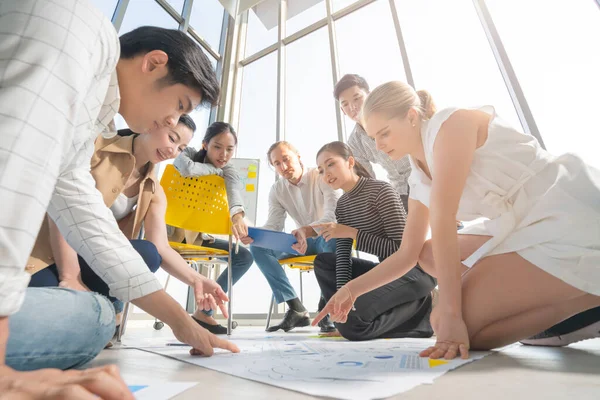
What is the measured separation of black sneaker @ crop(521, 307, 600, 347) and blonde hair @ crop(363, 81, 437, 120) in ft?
2.18

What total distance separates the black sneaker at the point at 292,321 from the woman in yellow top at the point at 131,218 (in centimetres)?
101

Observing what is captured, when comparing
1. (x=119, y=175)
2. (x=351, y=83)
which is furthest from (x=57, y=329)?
(x=351, y=83)

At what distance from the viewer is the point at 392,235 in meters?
1.45

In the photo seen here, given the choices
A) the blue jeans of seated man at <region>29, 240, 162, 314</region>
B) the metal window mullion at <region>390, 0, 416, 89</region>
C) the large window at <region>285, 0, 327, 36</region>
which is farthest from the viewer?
the large window at <region>285, 0, 327, 36</region>

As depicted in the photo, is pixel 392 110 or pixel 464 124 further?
pixel 392 110

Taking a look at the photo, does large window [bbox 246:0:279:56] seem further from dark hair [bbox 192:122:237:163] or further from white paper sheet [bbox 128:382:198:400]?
white paper sheet [bbox 128:382:198:400]

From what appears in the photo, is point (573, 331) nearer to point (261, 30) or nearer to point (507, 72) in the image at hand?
point (507, 72)

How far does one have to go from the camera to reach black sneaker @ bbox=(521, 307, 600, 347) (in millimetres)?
868

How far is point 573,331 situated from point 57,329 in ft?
3.64

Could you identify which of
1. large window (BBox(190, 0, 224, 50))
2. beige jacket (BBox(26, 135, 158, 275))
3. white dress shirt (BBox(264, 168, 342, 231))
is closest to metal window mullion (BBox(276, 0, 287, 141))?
large window (BBox(190, 0, 224, 50))

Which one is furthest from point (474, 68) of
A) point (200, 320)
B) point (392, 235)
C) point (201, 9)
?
point (201, 9)

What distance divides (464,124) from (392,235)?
646mm

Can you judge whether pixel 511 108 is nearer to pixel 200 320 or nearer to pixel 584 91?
pixel 584 91

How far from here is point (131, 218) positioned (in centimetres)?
138
